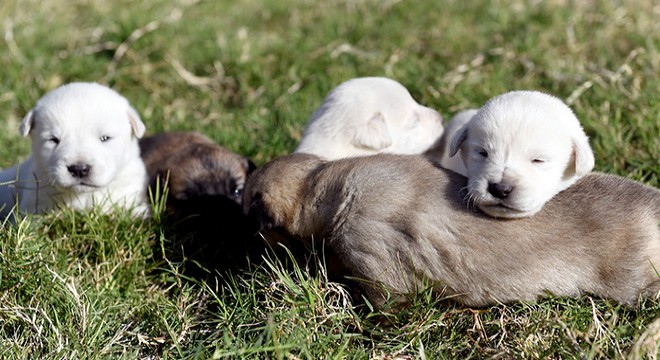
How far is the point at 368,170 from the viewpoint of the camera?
481 cm

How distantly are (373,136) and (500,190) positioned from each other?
1531 millimetres

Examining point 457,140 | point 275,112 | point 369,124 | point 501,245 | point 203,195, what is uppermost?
point 457,140

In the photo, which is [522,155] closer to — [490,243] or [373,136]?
[490,243]

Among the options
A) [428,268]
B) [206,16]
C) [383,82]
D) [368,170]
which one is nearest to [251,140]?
[383,82]

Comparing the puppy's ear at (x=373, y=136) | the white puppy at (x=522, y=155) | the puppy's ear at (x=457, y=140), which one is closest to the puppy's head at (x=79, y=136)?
the puppy's ear at (x=373, y=136)

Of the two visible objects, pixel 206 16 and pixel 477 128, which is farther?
pixel 206 16

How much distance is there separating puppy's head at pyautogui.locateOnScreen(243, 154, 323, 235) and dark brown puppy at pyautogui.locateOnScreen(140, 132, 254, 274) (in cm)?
59

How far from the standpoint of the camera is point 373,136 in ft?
19.2

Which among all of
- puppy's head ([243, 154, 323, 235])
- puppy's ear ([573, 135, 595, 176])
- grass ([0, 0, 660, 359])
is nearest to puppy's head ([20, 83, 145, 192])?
grass ([0, 0, 660, 359])

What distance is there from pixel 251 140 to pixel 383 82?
1592 mm

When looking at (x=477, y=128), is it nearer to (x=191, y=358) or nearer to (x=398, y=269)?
(x=398, y=269)

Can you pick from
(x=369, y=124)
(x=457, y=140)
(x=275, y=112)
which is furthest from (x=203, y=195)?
(x=457, y=140)

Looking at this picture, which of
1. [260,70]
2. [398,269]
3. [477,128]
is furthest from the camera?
[260,70]

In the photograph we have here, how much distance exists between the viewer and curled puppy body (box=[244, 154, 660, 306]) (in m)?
4.46
